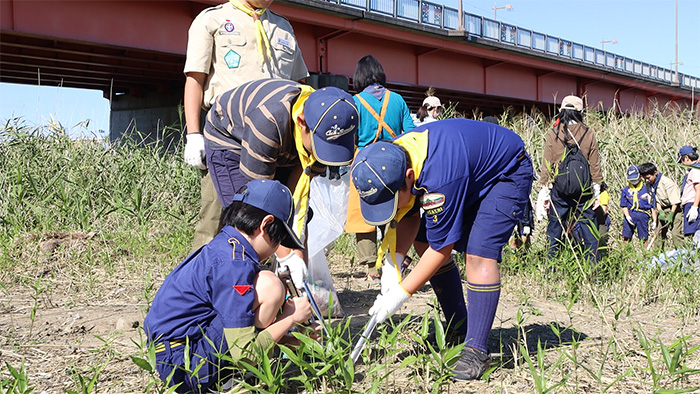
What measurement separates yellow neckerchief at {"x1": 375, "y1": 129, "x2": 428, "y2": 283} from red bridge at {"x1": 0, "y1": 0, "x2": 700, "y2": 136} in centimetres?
647

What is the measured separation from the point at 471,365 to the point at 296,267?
3.07 feet

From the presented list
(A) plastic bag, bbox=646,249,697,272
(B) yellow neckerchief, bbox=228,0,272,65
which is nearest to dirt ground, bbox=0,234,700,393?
(A) plastic bag, bbox=646,249,697,272

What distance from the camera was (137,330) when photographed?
3.38 m

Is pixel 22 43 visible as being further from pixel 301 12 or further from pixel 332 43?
pixel 332 43

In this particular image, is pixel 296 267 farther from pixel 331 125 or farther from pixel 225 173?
pixel 331 125

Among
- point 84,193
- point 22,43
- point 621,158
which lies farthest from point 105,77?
point 621,158

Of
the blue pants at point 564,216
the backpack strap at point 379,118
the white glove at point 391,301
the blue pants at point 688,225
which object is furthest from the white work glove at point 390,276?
the blue pants at point 688,225

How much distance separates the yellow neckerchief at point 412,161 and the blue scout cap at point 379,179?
0.36 feet

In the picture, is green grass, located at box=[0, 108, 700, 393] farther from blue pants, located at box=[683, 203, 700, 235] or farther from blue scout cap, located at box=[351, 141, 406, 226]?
blue pants, located at box=[683, 203, 700, 235]

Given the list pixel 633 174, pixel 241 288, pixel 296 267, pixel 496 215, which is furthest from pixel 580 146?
pixel 241 288

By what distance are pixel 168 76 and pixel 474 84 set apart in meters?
9.90

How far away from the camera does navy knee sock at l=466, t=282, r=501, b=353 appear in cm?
276

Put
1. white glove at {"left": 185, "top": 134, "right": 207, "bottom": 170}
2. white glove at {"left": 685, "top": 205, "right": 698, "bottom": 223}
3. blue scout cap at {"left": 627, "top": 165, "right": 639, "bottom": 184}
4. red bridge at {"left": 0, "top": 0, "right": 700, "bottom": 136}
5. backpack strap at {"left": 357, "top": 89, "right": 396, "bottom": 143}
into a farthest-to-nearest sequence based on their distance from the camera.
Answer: red bridge at {"left": 0, "top": 0, "right": 700, "bottom": 136}, blue scout cap at {"left": 627, "top": 165, "right": 639, "bottom": 184}, white glove at {"left": 685, "top": 205, "right": 698, "bottom": 223}, backpack strap at {"left": 357, "top": 89, "right": 396, "bottom": 143}, white glove at {"left": 185, "top": 134, "right": 207, "bottom": 170}

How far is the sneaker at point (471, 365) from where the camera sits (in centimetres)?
266
